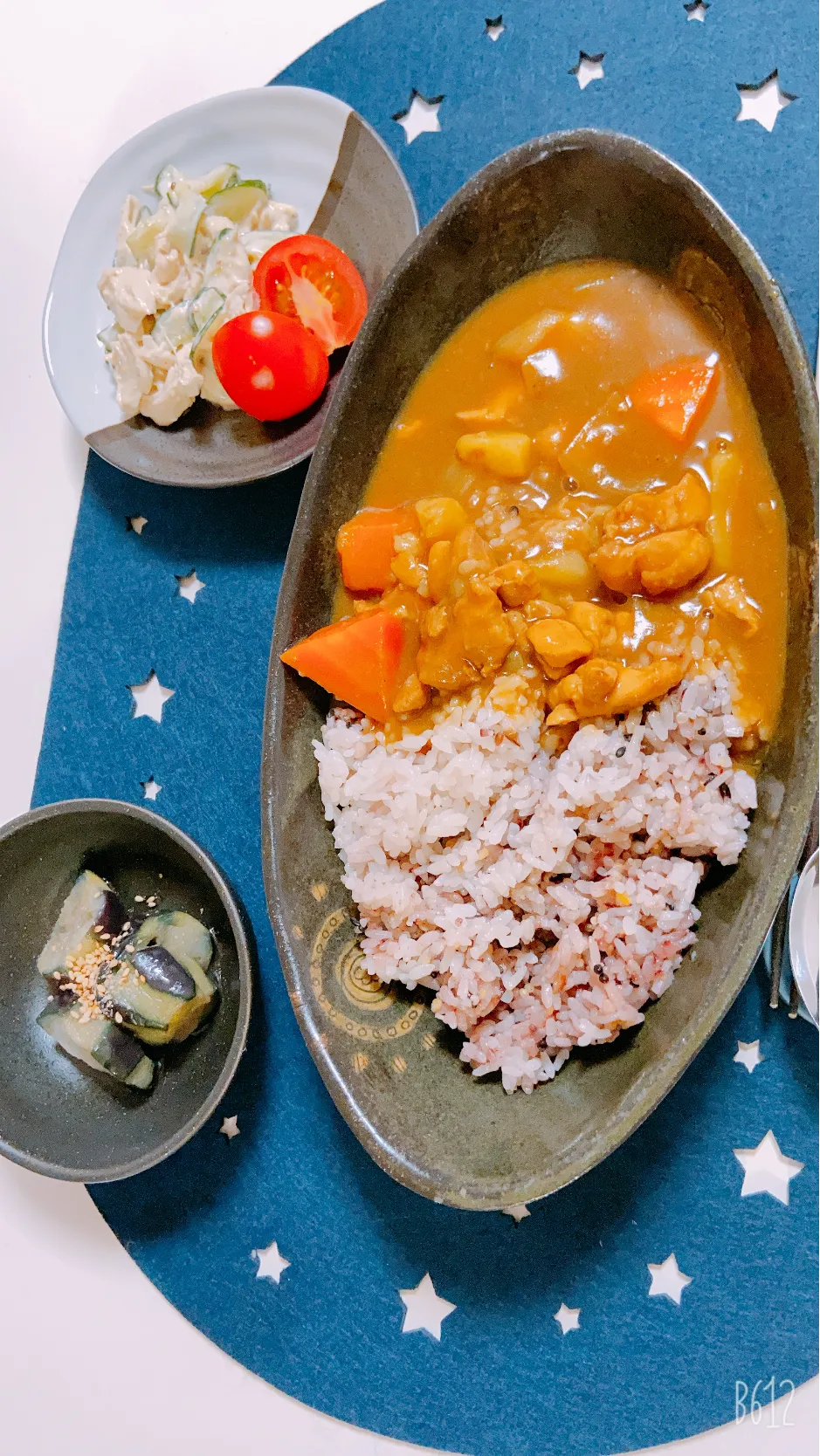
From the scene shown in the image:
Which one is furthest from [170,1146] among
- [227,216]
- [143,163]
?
[143,163]

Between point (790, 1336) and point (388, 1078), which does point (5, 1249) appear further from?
point (790, 1336)

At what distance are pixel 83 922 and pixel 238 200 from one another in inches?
71.8

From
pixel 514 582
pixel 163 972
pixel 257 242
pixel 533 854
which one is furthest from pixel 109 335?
pixel 533 854

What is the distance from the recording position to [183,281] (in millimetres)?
2482

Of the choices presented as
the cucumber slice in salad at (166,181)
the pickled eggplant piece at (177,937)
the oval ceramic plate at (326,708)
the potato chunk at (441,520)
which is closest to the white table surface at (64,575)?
the cucumber slice in salad at (166,181)

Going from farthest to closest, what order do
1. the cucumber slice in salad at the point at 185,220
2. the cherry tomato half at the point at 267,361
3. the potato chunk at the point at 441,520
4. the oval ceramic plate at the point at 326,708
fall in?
1. the cucumber slice in salad at the point at 185,220
2. the cherry tomato half at the point at 267,361
3. the potato chunk at the point at 441,520
4. the oval ceramic plate at the point at 326,708

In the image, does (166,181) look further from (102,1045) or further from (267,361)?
(102,1045)

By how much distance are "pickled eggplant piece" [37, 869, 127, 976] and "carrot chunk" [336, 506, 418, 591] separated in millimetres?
967

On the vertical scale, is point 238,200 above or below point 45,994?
above

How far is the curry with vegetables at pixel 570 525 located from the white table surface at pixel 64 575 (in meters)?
1.03

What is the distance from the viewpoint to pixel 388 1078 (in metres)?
2.09

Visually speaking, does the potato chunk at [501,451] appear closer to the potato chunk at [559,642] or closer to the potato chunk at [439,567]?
the potato chunk at [439,567]

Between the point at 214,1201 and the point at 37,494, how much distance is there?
6.32 ft

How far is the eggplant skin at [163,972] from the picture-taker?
2.27m
